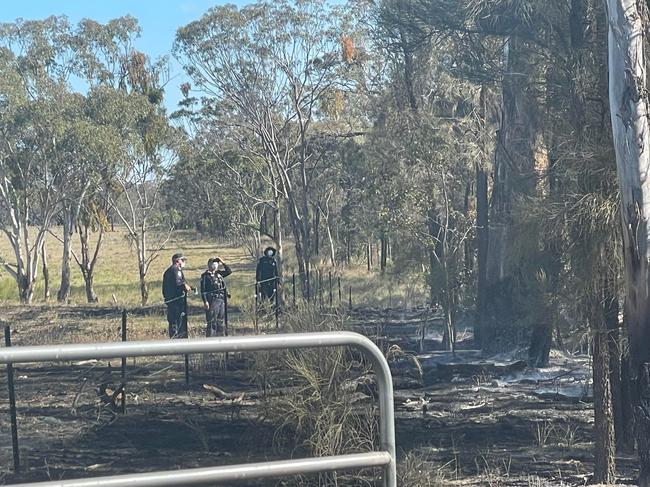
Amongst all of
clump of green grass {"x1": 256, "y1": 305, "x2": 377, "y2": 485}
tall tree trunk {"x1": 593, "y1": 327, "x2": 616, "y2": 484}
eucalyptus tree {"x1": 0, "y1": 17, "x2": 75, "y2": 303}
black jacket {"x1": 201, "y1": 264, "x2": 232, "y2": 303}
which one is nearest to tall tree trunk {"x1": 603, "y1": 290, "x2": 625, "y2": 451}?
tall tree trunk {"x1": 593, "y1": 327, "x2": 616, "y2": 484}

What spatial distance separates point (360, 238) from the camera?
4069 cm

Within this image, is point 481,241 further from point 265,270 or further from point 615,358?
point 615,358

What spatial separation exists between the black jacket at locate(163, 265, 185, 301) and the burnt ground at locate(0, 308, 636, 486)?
1314 millimetres

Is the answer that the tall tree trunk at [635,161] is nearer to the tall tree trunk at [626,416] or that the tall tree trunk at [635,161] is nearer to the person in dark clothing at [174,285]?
the tall tree trunk at [626,416]

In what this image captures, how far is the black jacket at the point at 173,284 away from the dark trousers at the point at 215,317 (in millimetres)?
582

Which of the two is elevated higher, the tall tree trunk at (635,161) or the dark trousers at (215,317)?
the tall tree trunk at (635,161)

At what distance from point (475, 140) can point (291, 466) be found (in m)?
17.1

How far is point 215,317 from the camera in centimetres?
1498

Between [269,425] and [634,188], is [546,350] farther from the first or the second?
[634,188]

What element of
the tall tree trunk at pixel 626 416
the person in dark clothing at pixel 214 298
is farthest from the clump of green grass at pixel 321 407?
the person in dark clothing at pixel 214 298

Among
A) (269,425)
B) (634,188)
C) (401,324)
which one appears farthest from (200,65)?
(634,188)

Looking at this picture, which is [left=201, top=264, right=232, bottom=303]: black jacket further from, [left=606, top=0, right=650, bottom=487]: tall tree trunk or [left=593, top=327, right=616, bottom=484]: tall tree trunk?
[left=606, top=0, right=650, bottom=487]: tall tree trunk

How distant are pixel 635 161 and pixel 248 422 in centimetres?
487

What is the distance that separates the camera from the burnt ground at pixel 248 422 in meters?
8.05
